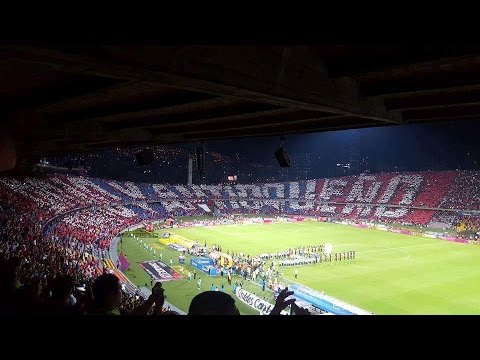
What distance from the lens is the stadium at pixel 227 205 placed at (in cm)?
443

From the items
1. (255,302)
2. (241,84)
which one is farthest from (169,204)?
(241,84)

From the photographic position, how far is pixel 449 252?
37438mm

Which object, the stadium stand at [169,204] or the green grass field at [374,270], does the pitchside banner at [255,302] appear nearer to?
the green grass field at [374,270]

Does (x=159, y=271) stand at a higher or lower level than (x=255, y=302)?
higher

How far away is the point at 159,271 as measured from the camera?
27.6 meters

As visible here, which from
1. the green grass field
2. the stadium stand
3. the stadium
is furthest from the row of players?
the stadium stand

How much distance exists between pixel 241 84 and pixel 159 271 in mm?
25956

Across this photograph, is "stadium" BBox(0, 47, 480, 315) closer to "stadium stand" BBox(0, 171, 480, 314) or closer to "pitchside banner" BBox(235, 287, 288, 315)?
"pitchside banner" BBox(235, 287, 288, 315)

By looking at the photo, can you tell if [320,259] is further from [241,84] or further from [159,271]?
[241,84]

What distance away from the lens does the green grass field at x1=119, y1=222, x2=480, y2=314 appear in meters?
22.4

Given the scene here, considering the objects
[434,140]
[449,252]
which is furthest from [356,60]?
[434,140]

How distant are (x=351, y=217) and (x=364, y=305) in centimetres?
4483

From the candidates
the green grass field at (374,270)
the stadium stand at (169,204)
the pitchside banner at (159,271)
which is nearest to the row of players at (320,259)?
the green grass field at (374,270)

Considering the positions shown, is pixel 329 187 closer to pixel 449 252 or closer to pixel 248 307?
pixel 449 252
